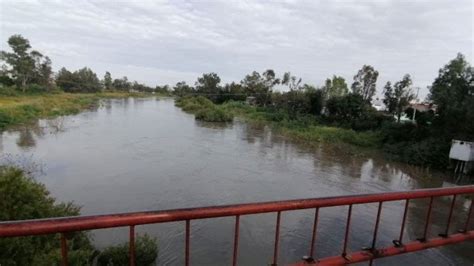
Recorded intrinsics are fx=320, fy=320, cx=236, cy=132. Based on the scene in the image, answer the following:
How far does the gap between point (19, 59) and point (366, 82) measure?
110 ft

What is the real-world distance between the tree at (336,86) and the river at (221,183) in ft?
45.0

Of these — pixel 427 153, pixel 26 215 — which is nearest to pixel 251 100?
pixel 427 153

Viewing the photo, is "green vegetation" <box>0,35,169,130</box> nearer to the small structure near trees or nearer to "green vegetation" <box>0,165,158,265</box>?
"green vegetation" <box>0,165,158,265</box>

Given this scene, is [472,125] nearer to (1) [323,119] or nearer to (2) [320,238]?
(2) [320,238]

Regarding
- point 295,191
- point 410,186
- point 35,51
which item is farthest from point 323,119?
point 35,51

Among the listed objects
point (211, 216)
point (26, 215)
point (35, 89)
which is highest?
point (211, 216)

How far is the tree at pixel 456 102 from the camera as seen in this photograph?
41.8 feet

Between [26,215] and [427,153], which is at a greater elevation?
[26,215]

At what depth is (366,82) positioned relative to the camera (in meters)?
28.9

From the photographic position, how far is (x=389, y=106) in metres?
24.3

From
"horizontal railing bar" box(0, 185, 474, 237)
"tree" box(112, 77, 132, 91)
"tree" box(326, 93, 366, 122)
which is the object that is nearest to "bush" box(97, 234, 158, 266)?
"horizontal railing bar" box(0, 185, 474, 237)

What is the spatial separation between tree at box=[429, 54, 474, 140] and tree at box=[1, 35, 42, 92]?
114ft

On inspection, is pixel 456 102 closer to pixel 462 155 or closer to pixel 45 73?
pixel 462 155

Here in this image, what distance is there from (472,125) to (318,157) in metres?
6.10
